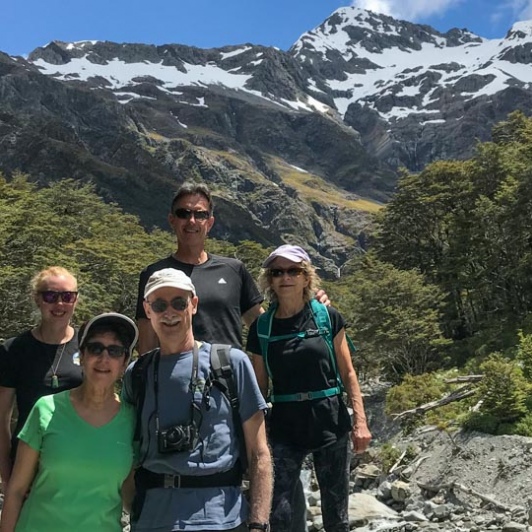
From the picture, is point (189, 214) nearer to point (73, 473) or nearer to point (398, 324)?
point (73, 473)

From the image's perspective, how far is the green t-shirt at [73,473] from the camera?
2691 mm

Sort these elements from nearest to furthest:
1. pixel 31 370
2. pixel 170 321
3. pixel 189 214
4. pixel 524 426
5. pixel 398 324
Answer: pixel 170 321, pixel 31 370, pixel 189 214, pixel 524 426, pixel 398 324

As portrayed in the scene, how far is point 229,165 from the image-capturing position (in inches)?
6339

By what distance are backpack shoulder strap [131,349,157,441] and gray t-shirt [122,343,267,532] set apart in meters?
0.05

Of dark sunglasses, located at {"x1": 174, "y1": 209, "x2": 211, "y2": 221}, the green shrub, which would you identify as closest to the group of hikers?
dark sunglasses, located at {"x1": 174, "y1": 209, "x2": 211, "y2": 221}

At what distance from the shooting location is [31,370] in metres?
3.83

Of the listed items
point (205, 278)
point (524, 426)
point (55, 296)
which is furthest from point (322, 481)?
point (524, 426)

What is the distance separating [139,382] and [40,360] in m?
1.34

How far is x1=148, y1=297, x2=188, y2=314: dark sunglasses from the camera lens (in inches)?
115

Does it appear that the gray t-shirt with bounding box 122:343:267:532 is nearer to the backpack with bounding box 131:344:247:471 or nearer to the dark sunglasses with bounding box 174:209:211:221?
the backpack with bounding box 131:344:247:471

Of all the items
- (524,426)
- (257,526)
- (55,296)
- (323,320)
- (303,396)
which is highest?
(55,296)

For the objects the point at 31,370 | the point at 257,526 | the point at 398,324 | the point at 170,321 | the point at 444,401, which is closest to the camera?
the point at 257,526

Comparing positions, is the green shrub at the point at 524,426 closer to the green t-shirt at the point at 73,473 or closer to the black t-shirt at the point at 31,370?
the black t-shirt at the point at 31,370

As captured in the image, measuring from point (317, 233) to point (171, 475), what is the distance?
142 meters
